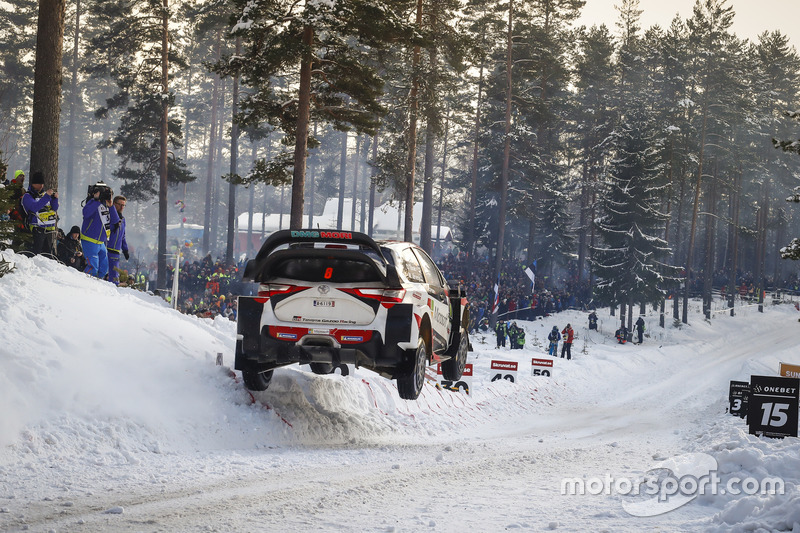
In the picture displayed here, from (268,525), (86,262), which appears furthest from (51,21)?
(268,525)

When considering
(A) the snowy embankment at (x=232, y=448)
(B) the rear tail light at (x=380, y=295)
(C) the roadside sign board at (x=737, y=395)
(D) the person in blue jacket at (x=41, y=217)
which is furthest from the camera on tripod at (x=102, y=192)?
(C) the roadside sign board at (x=737, y=395)

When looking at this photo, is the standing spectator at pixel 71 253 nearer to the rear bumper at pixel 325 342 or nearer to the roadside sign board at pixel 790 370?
the rear bumper at pixel 325 342

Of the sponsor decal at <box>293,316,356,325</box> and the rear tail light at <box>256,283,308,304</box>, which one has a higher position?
the rear tail light at <box>256,283,308,304</box>

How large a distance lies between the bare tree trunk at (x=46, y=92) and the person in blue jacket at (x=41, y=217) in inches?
90.8

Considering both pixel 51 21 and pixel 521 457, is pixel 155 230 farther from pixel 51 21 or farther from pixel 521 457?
pixel 521 457

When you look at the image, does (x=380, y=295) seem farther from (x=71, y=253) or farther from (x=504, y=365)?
(x=504, y=365)

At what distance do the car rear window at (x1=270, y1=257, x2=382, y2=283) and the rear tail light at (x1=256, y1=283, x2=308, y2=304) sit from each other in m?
0.14

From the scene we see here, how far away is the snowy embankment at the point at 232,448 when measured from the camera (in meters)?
6.70

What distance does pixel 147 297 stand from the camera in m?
13.2

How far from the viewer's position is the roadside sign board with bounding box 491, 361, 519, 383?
69.9ft

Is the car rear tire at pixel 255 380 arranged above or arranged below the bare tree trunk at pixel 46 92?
below

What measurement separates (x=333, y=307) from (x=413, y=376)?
1279mm

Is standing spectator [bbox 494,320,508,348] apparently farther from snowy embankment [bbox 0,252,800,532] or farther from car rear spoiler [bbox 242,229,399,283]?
car rear spoiler [bbox 242,229,399,283]

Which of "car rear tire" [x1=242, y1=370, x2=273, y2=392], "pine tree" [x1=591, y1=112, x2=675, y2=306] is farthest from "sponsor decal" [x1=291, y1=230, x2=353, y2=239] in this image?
"pine tree" [x1=591, y1=112, x2=675, y2=306]
